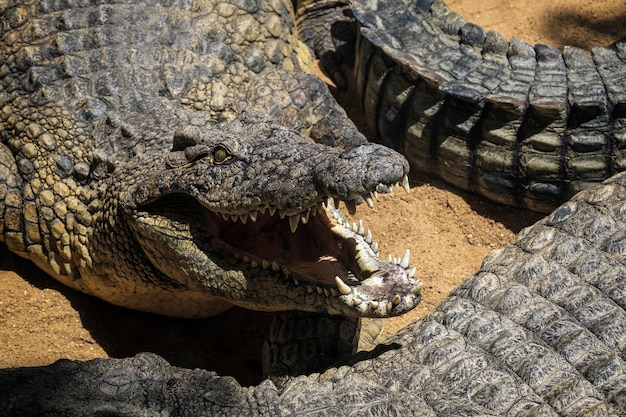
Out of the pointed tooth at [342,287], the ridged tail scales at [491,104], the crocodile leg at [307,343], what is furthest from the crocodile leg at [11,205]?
the ridged tail scales at [491,104]

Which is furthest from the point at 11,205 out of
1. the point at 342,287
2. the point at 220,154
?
the point at 342,287

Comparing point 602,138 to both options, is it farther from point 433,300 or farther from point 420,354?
point 420,354

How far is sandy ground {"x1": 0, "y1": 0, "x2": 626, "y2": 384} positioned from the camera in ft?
11.0

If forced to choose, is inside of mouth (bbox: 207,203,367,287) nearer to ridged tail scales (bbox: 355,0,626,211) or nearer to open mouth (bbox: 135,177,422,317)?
open mouth (bbox: 135,177,422,317)

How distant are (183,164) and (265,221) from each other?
38 centimetres

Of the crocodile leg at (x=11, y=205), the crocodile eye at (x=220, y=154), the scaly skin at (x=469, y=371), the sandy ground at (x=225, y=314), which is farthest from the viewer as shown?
the crocodile leg at (x=11, y=205)

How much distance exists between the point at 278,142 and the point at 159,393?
986 millimetres

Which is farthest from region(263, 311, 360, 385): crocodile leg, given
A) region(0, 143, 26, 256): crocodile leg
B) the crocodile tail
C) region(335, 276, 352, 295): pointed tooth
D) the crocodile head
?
the crocodile tail

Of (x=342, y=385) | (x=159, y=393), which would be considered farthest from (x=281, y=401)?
(x=159, y=393)

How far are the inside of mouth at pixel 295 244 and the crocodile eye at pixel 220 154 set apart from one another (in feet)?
0.73

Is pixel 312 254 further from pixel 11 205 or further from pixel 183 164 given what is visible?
pixel 11 205

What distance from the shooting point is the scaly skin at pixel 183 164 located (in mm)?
2707

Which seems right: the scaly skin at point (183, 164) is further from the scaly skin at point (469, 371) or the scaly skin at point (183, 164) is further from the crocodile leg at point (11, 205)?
the scaly skin at point (469, 371)

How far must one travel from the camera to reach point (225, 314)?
11.9 feet
